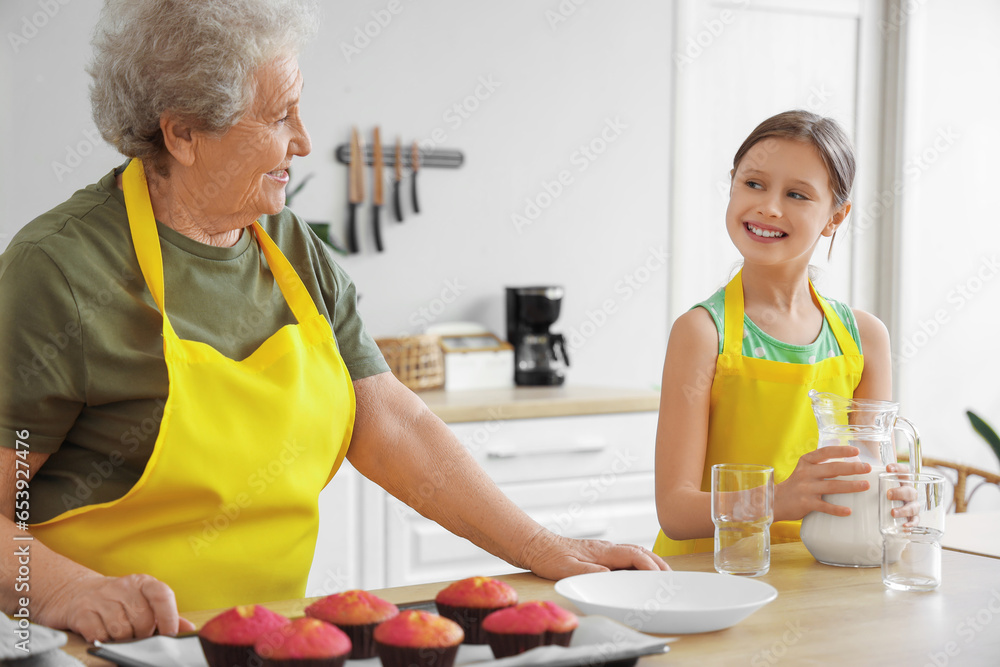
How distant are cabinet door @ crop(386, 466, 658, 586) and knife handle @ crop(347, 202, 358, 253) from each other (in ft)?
2.74

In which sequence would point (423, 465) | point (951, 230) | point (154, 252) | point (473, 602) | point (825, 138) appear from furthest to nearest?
point (951, 230)
point (825, 138)
point (423, 465)
point (154, 252)
point (473, 602)

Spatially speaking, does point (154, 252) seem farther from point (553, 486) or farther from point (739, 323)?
point (553, 486)

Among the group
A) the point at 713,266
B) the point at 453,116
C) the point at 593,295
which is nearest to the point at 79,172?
the point at 453,116

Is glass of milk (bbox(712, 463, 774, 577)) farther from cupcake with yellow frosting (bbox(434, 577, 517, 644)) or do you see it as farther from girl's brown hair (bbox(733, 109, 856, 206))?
girl's brown hair (bbox(733, 109, 856, 206))

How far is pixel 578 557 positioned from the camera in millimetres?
1054

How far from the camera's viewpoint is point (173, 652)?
0.73 m

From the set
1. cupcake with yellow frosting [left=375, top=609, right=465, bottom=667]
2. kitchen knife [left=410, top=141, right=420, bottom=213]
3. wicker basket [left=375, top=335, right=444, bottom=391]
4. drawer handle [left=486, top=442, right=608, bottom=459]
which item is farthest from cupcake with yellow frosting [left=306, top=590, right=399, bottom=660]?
kitchen knife [left=410, top=141, right=420, bottom=213]

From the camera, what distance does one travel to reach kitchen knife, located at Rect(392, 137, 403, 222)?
2.82 m

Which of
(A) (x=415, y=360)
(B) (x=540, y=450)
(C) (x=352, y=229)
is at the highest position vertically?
(C) (x=352, y=229)

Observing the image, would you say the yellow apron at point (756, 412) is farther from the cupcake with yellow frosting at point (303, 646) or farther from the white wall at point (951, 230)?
the white wall at point (951, 230)

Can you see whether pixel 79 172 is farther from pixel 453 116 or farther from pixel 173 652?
pixel 173 652

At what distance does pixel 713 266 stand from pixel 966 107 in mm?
1199

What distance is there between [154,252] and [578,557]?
1.90ft

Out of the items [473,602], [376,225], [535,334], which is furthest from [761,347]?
[376,225]
